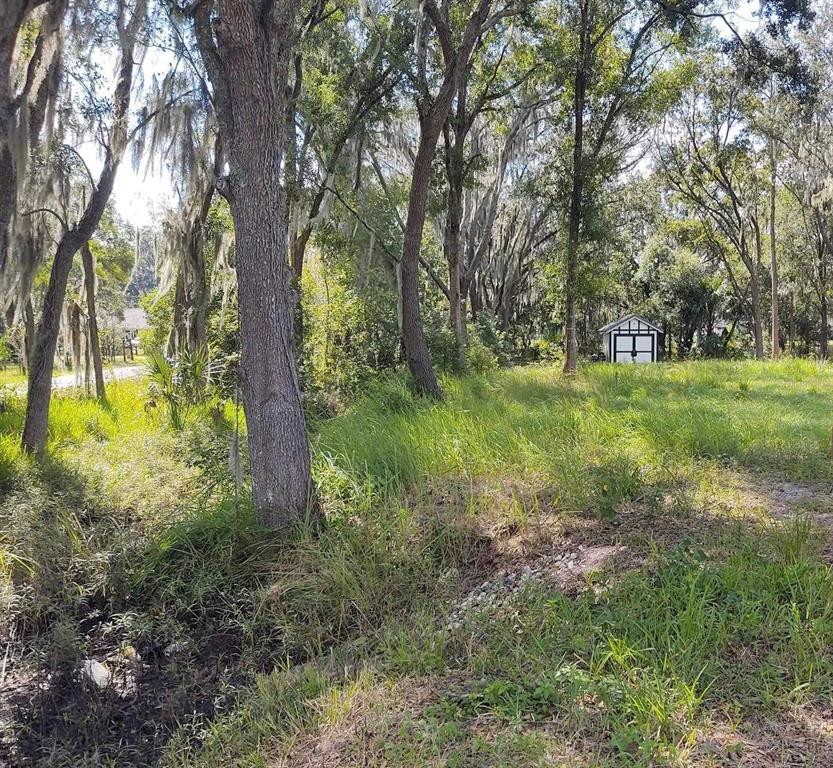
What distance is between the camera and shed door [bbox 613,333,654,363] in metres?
26.8

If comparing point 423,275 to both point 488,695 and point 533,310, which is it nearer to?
point 533,310

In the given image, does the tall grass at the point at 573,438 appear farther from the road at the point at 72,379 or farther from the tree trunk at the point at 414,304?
the road at the point at 72,379

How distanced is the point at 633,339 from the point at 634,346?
0.35m

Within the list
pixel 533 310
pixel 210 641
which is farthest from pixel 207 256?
pixel 533 310

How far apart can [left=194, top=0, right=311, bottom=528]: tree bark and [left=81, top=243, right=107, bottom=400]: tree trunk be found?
6799 mm

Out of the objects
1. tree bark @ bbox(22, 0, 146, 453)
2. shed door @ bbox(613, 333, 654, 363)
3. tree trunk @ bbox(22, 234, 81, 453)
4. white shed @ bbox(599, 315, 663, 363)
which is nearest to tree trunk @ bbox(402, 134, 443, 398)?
tree bark @ bbox(22, 0, 146, 453)

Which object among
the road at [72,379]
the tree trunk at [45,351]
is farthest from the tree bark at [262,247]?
the road at [72,379]

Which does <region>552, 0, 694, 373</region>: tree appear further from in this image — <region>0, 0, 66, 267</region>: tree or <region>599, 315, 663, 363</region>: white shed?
<region>599, 315, 663, 363</region>: white shed

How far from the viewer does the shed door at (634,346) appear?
26766 millimetres

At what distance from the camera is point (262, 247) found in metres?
4.11

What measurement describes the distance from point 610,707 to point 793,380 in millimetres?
10849

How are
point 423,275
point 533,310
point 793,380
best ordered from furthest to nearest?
point 533,310
point 423,275
point 793,380

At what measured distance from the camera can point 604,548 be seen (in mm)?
3639

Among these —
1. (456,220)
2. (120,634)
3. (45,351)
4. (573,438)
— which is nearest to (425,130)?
(456,220)
